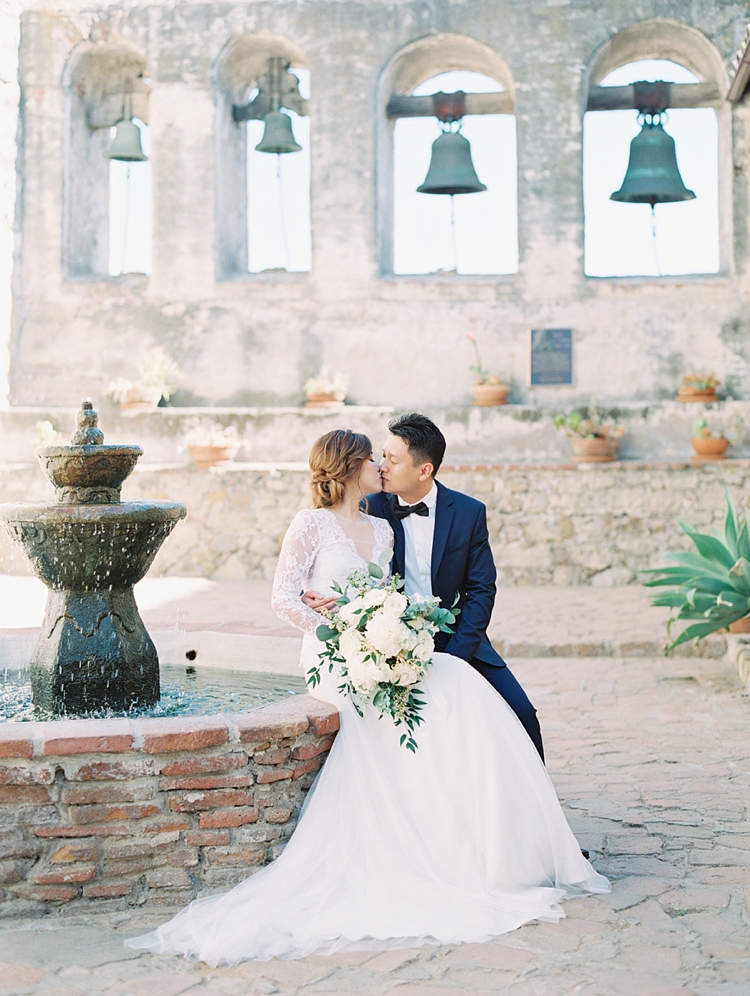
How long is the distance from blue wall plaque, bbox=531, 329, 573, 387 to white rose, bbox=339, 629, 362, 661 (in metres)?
9.12

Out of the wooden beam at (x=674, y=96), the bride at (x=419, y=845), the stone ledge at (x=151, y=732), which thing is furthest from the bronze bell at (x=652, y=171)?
the stone ledge at (x=151, y=732)

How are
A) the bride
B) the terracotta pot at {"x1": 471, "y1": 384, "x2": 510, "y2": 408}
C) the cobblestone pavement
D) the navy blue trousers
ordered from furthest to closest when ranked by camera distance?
the terracotta pot at {"x1": 471, "y1": 384, "x2": 510, "y2": 408} → the navy blue trousers → the bride → the cobblestone pavement

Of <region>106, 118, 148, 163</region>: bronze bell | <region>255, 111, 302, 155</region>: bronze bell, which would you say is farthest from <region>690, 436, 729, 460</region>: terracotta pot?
<region>106, 118, 148, 163</region>: bronze bell

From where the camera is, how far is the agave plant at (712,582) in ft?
23.1

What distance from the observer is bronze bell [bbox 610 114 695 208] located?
11.4 meters

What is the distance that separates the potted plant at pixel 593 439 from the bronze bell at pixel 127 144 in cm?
569

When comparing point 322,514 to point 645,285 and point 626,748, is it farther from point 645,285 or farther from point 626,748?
point 645,285

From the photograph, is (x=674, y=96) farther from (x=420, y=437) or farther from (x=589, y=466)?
(x=420, y=437)

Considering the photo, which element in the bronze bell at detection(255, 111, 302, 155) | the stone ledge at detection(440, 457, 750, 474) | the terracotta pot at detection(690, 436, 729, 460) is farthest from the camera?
the bronze bell at detection(255, 111, 302, 155)

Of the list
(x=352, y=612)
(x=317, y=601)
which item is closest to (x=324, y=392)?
(x=317, y=601)

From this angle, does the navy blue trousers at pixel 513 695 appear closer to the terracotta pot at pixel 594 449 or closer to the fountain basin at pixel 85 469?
the fountain basin at pixel 85 469

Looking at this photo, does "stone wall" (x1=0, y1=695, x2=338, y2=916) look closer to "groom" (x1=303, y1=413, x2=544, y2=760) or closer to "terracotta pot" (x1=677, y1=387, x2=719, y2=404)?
"groom" (x1=303, y1=413, x2=544, y2=760)

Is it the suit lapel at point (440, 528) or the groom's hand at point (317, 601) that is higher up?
the suit lapel at point (440, 528)

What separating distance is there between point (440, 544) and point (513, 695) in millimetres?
579
